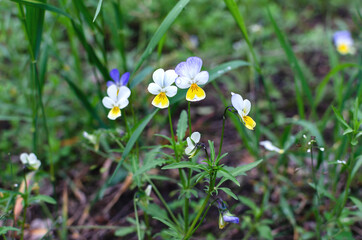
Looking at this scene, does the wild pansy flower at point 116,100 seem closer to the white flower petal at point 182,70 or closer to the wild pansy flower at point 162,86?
the wild pansy flower at point 162,86

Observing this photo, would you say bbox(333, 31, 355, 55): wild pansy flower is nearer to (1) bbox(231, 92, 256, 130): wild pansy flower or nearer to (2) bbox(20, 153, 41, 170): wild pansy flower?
(1) bbox(231, 92, 256, 130): wild pansy flower

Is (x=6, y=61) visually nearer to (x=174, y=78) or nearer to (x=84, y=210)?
(x=84, y=210)

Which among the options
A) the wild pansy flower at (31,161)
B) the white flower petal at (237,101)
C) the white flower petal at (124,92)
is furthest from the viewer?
the wild pansy flower at (31,161)

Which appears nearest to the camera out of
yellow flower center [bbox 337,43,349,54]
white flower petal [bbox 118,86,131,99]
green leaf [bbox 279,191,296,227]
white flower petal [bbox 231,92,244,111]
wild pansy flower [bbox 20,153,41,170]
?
white flower petal [bbox 231,92,244,111]

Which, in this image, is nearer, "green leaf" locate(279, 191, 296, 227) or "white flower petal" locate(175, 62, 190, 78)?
"white flower petal" locate(175, 62, 190, 78)

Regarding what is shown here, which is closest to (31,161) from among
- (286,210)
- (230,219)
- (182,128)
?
(182,128)

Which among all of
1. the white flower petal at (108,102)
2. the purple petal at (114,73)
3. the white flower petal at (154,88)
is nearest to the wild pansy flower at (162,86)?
the white flower petal at (154,88)

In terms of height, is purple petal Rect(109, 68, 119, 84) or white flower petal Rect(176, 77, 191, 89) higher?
purple petal Rect(109, 68, 119, 84)

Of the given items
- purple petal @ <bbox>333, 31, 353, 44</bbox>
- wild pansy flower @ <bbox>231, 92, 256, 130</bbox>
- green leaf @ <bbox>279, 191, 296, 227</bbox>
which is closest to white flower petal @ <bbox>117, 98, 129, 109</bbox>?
wild pansy flower @ <bbox>231, 92, 256, 130</bbox>
